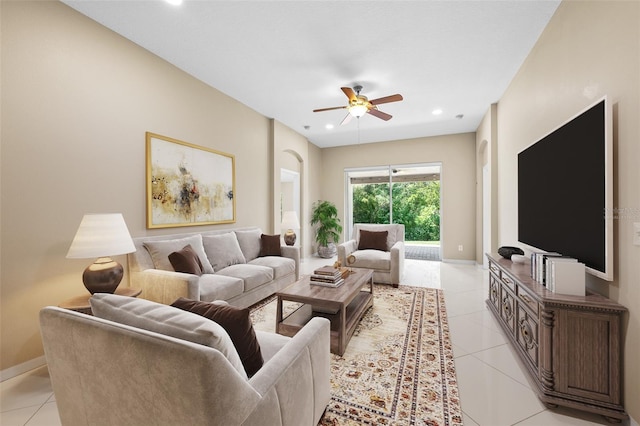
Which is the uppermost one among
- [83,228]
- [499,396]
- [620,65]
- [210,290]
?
[620,65]

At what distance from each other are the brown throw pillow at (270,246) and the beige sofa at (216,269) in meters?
0.06

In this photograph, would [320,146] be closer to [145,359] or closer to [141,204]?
[141,204]

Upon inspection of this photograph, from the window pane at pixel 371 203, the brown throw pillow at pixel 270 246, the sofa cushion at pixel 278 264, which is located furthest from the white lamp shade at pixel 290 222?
the window pane at pixel 371 203

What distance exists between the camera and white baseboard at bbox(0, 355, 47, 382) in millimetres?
1949

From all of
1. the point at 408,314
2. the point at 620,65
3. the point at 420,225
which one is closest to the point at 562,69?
the point at 620,65

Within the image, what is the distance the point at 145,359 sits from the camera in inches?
32.7

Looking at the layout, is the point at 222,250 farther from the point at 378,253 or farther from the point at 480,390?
the point at 480,390

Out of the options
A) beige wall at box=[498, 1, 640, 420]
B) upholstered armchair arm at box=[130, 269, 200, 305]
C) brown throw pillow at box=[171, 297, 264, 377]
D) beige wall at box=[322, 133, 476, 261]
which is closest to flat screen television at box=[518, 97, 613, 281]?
beige wall at box=[498, 1, 640, 420]

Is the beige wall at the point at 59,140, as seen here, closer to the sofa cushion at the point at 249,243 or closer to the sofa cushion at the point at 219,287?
the sofa cushion at the point at 219,287

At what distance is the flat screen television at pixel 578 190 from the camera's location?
5.26ft

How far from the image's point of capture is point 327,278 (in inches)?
104

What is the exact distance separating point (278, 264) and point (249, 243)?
2.10 ft

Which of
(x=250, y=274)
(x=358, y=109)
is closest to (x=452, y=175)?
(x=358, y=109)

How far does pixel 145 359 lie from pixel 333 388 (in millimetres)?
1381
